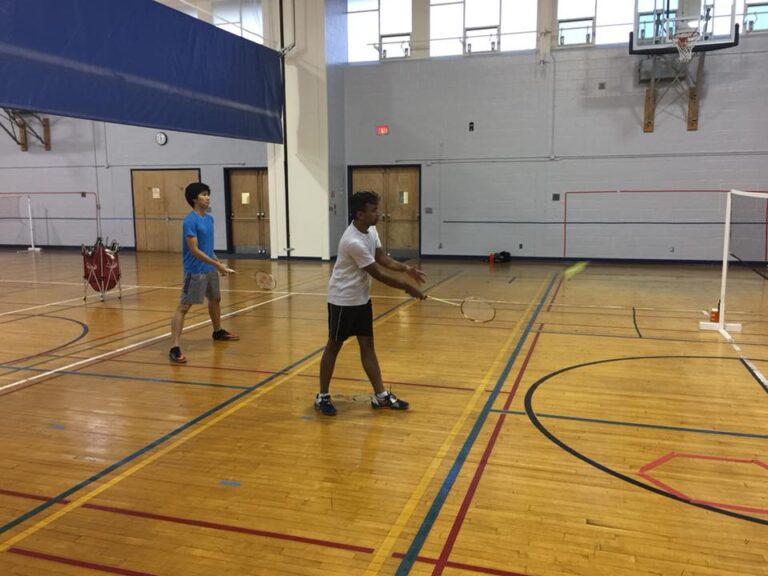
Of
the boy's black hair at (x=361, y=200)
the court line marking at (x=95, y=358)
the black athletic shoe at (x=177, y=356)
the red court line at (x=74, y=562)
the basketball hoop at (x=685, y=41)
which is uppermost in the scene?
the basketball hoop at (x=685, y=41)

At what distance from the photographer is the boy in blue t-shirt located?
7.14m

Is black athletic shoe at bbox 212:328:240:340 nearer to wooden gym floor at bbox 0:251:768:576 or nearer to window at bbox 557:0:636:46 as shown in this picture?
wooden gym floor at bbox 0:251:768:576

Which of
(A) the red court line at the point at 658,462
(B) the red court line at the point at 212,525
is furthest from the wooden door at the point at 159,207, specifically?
(A) the red court line at the point at 658,462

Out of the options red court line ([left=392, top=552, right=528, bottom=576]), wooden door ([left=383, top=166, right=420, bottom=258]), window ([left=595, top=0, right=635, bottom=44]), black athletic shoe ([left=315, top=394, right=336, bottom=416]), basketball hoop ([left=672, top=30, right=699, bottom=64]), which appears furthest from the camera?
wooden door ([left=383, top=166, right=420, bottom=258])

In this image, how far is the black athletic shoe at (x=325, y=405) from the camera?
5352 mm

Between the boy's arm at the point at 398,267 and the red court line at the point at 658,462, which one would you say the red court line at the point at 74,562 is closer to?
the boy's arm at the point at 398,267

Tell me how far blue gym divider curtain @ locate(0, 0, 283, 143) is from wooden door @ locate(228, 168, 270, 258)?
4569mm

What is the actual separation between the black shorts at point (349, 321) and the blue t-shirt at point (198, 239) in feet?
8.94

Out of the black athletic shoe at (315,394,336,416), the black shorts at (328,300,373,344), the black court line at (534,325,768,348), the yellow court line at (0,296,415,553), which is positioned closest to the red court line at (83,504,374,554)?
the yellow court line at (0,296,415,553)

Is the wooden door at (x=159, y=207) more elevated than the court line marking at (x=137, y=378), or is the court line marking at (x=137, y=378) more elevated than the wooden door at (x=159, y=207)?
the wooden door at (x=159, y=207)

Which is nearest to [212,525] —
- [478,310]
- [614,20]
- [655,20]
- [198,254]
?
[198,254]

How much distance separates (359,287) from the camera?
5.15 metres

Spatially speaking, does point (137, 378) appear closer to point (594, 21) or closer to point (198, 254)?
point (198, 254)

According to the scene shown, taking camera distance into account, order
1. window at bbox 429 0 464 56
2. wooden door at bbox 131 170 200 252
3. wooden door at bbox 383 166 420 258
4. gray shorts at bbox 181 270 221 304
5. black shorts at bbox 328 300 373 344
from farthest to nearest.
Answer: wooden door at bbox 131 170 200 252 → wooden door at bbox 383 166 420 258 → window at bbox 429 0 464 56 → gray shorts at bbox 181 270 221 304 → black shorts at bbox 328 300 373 344
